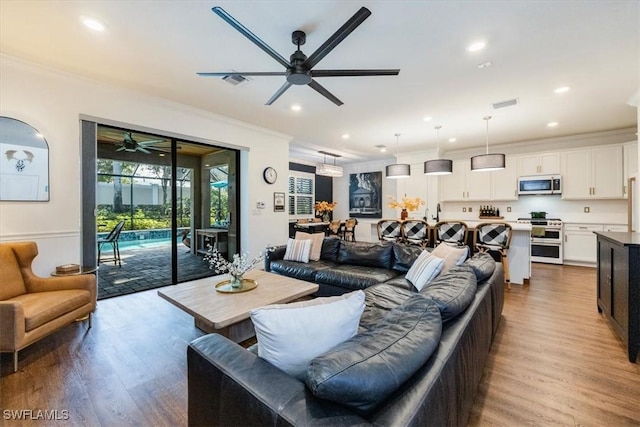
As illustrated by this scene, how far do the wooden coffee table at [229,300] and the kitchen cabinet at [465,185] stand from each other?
584cm

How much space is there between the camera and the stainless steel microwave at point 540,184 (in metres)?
5.95

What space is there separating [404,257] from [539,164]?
4.97 metres

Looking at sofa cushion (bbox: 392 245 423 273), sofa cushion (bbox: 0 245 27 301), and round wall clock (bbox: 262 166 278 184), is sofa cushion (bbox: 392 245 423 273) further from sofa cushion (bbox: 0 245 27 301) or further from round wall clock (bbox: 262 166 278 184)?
sofa cushion (bbox: 0 245 27 301)

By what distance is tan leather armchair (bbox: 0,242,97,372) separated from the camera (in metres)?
2.08

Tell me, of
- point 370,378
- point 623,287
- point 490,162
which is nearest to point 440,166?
point 490,162

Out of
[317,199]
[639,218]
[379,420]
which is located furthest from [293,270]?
[317,199]

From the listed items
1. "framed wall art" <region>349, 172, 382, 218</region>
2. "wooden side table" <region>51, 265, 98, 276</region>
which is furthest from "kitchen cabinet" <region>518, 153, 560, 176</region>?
"wooden side table" <region>51, 265, 98, 276</region>

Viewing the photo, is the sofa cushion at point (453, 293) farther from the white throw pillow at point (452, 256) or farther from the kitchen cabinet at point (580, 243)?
the kitchen cabinet at point (580, 243)

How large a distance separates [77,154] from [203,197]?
9.54 feet

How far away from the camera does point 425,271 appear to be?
2.73 m

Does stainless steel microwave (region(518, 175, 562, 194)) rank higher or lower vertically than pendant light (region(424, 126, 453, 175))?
lower

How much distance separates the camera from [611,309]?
2699mm

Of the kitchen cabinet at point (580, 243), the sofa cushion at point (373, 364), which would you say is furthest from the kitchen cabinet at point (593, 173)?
the sofa cushion at point (373, 364)

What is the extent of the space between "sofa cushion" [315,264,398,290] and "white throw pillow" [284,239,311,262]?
547mm
